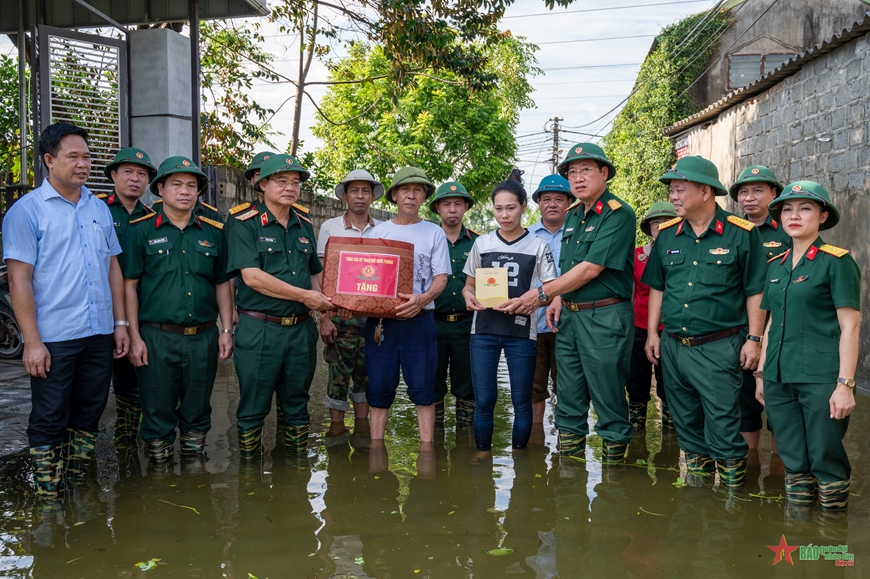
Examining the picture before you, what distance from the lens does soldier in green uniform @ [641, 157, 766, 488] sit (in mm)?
4574

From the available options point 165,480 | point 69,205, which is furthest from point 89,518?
point 69,205

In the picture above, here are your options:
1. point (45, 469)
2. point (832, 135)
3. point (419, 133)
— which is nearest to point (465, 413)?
point (45, 469)

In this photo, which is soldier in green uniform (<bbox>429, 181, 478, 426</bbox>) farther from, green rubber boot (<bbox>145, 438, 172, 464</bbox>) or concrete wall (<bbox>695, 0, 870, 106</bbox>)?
concrete wall (<bbox>695, 0, 870, 106</bbox>)

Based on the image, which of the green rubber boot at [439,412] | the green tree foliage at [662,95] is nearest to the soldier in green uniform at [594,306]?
the green rubber boot at [439,412]

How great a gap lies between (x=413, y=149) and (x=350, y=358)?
58.4 ft

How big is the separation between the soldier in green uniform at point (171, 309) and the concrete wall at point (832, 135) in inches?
262

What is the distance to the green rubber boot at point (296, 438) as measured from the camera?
5.40 meters

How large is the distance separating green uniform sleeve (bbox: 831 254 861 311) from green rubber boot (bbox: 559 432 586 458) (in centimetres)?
189

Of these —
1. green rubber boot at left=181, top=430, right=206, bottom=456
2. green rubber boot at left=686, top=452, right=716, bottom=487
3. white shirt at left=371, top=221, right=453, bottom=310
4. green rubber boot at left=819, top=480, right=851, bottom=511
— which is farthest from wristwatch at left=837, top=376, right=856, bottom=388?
green rubber boot at left=181, top=430, right=206, bottom=456

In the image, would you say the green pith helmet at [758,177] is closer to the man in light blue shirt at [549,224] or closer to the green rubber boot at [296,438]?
the man in light blue shirt at [549,224]

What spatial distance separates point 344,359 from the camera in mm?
6371

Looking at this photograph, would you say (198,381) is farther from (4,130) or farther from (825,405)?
(4,130)

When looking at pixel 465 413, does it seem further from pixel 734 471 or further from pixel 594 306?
pixel 734 471

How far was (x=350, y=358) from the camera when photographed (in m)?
6.39
